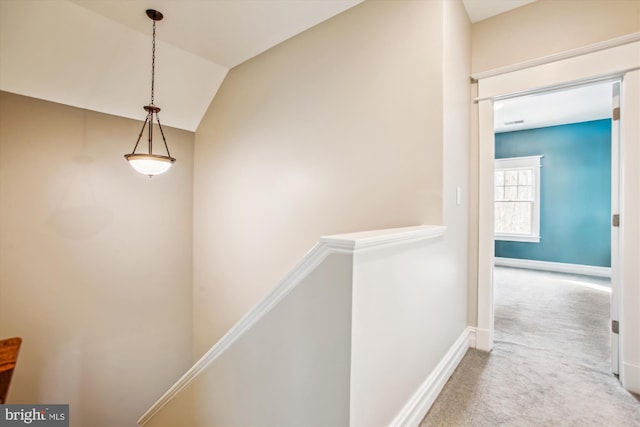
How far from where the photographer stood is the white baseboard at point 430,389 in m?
1.50

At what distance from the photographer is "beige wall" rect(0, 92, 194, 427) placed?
2.85 m

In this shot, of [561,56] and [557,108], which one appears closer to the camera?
[561,56]

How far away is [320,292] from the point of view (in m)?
1.15

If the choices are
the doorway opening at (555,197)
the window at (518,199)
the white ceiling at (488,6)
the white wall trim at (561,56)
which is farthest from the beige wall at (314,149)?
the window at (518,199)

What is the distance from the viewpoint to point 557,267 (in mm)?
5582

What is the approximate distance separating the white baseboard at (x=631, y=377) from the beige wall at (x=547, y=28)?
2153 millimetres

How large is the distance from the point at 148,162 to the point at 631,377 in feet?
12.1

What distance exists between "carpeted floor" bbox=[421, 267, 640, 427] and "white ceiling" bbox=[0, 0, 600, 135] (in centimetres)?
273

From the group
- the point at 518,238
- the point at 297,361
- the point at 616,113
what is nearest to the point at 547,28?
the point at 616,113

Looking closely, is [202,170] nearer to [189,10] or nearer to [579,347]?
[189,10]

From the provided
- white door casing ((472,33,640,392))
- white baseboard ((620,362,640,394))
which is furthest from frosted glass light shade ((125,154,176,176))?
white baseboard ((620,362,640,394))

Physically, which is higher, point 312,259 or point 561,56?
point 561,56

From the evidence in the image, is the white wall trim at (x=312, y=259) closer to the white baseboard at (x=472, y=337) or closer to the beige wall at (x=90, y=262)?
the white baseboard at (x=472, y=337)

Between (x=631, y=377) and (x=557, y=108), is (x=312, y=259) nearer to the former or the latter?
(x=631, y=377)
